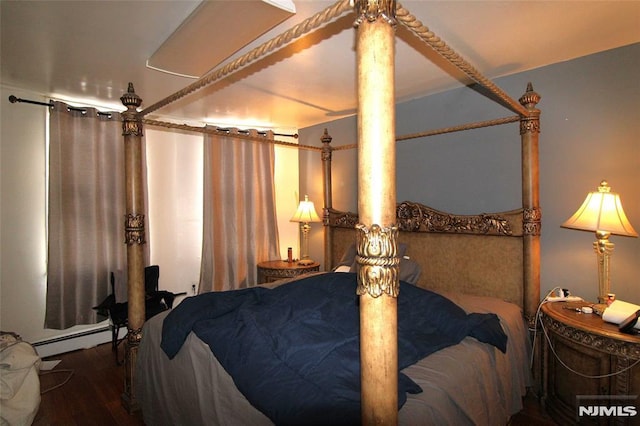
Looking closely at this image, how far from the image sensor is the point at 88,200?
3.22m

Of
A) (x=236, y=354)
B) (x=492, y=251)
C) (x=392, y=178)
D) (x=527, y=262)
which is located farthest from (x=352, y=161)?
(x=392, y=178)

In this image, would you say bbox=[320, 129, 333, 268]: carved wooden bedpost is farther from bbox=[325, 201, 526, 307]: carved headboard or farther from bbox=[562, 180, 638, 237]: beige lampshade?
bbox=[562, 180, 638, 237]: beige lampshade

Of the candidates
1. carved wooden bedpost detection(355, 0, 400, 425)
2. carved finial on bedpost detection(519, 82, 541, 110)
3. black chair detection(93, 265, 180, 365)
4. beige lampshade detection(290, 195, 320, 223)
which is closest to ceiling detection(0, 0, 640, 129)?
carved finial on bedpost detection(519, 82, 541, 110)

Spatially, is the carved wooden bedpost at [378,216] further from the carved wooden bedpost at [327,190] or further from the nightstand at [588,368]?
the carved wooden bedpost at [327,190]

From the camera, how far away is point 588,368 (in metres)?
1.79

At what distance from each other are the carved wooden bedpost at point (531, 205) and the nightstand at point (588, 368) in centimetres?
16

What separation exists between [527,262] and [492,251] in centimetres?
28

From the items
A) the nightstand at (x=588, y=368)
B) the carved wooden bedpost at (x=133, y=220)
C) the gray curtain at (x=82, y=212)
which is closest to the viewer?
the nightstand at (x=588, y=368)

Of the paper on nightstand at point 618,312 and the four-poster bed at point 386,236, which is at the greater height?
the four-poster bed at point 386,236

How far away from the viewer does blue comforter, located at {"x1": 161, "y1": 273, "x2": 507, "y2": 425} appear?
1.24 m

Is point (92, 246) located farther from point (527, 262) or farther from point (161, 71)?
point (527, 262)

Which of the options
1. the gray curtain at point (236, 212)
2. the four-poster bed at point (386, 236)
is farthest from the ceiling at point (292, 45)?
the gray curtain at point (236, 212)

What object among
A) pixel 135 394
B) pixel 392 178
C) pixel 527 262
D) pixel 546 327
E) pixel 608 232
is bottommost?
pixel 135 394

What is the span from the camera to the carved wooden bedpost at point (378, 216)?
81cm
